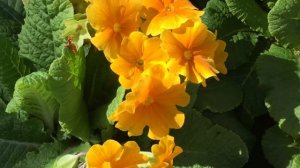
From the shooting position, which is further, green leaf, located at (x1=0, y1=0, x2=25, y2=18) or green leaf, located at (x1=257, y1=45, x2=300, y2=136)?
green leaf, located at (x1=0, y1=0, x2=25, y2=18)

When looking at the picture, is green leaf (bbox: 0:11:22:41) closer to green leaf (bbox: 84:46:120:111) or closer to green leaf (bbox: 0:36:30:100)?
green leaf (bbox: 0:36:30:100)

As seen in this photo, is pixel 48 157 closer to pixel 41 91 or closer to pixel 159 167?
pixel 41 91

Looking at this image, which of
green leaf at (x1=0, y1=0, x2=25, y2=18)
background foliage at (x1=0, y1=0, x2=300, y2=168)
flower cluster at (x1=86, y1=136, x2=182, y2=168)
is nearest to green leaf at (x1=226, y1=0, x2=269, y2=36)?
background foliage at (x1=0, y1=0, x2=300, y2=168)

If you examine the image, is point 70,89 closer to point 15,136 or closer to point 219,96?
point 15,136

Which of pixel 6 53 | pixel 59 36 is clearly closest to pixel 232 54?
pixel 59 36

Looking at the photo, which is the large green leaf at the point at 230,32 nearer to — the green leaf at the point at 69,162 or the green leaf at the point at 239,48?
the green leaf at the point at 239,48

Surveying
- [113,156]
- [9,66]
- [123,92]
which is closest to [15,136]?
[9,66]

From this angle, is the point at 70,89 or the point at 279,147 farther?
the point at 279,147
